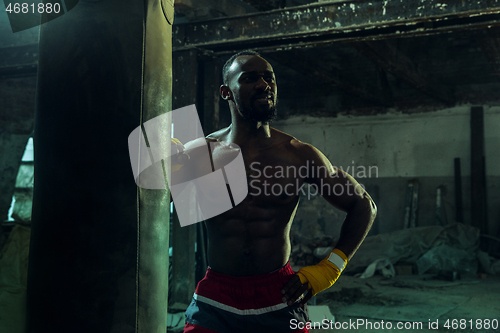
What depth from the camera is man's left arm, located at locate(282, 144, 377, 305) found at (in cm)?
178

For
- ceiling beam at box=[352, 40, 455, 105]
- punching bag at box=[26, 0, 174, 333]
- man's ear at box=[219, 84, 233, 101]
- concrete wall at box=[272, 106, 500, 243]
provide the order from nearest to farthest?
1. punching bag at box=[26, 0, 174, 333]
2. man's ear at box=[219, 84, 233, 101]
3. ceiling beam at box=[352, 40, 455, 105]
4. concrete wall at box=[272, 106, 500, 243]

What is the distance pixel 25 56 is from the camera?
4227 mm

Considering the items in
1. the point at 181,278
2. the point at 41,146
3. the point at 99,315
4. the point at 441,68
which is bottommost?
the point at 181,278

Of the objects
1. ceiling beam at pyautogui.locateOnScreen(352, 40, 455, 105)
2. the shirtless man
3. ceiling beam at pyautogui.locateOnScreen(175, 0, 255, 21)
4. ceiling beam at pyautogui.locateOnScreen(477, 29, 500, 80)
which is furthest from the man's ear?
ceiling beam at pyautogui.locateOnScreen(477, 29, 500, 80)

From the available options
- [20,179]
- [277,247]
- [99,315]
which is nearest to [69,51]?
[99,315]

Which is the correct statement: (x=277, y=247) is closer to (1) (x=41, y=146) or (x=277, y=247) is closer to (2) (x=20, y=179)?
(1) (x=41, y=146)

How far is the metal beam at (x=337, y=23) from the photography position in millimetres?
3041

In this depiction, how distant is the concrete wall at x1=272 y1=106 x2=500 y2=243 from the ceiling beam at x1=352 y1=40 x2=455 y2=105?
760 mm

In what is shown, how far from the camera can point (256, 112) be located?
1.86m

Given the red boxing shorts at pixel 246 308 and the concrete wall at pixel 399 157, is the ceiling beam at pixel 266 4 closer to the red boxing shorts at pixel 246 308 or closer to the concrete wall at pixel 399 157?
the red boxing shorts at pixel 246 308

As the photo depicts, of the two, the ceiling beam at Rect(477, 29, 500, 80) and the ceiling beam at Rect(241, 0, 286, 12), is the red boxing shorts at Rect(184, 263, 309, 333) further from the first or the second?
the ceiling beam at Rect(477, 29, 500, 80)

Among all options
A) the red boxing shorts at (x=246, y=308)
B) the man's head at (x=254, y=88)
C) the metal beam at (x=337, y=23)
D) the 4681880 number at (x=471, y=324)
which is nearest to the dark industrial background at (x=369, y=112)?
the metal beam at (x=337, y=23)

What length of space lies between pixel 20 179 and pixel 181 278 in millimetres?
3828

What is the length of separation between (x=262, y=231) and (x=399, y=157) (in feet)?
24.8
